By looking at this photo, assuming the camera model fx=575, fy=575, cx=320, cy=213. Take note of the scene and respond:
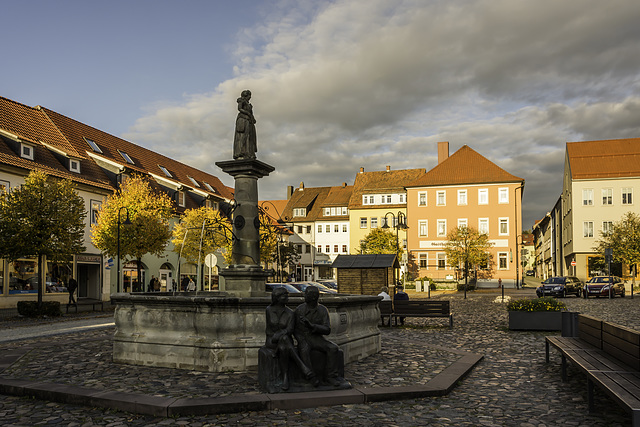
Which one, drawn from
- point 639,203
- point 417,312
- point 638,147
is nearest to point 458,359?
point 417,312

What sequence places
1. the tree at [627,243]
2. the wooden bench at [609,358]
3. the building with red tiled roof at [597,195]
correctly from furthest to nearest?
the building with red tiled roof at [597,195], the tree at [627,243], the wooden bench at [609,358]

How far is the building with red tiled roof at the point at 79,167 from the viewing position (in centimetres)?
3170

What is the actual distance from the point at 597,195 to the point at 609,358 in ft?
177

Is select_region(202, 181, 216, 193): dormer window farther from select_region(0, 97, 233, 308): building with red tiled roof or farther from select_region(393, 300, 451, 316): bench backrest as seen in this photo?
select_region(393, 300, 451, 316): bench backrest

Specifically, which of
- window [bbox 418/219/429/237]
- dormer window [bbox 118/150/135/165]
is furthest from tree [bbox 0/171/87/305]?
window [bbox 418/219/429/237]

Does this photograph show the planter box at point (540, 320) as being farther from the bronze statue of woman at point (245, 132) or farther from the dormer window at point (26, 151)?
the dormer window at point (26, 151)

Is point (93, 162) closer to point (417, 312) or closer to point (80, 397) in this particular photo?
point (417, 312)

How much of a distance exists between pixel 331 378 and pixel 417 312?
9.59 metres

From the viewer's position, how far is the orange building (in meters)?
61.8

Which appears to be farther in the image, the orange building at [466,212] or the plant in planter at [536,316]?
the orange building at [466,212]

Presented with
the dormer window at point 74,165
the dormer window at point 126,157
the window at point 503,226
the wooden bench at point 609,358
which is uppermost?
the dormer window at point 126,157

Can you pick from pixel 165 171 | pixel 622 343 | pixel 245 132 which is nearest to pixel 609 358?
pixel 622 343

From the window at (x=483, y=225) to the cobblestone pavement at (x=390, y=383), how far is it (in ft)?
168

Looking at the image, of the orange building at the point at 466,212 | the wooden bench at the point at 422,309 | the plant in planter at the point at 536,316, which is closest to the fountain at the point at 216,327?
the wooden bench at the point at 422,309
